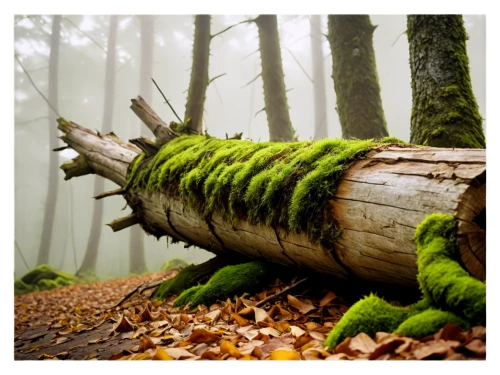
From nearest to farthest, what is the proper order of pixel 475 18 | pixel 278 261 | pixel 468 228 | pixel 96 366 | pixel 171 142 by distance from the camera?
pixel 96 366
pixel 468 228
pixel 475 18
pixel 278 261
pixel 171 142

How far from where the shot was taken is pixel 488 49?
1644mm

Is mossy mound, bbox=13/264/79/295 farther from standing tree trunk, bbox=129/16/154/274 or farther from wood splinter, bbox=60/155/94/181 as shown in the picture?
wood splinter, bbox=60/155/94/181

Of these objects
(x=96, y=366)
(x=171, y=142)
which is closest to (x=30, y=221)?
(x=171, y=142)

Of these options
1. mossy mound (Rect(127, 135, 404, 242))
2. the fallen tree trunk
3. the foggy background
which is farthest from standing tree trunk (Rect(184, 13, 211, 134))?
the fallen tree trunk

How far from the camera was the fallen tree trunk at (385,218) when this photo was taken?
1507 millimetres

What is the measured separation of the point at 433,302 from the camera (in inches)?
56.3

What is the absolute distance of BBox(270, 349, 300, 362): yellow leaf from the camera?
1383 millimetres

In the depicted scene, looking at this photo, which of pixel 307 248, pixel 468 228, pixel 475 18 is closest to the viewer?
pixel 468 228

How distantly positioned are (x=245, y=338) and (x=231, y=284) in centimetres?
98

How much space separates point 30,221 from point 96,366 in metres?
47.0

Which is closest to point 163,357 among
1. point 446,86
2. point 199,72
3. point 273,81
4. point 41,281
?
point 446,86

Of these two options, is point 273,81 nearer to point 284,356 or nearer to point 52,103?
point 284,356

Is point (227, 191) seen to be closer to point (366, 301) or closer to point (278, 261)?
point (278, 261)

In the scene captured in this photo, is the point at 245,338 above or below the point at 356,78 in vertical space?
below
